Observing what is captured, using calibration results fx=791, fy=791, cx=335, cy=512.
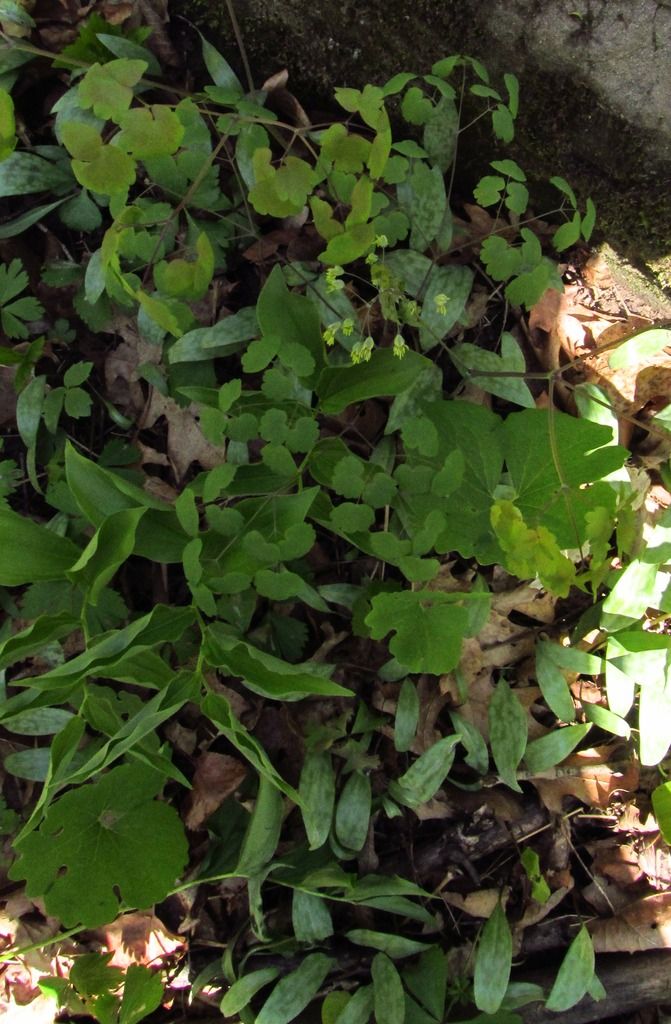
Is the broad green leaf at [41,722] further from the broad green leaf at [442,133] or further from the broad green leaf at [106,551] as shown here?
the broad green leaf at [442,133]

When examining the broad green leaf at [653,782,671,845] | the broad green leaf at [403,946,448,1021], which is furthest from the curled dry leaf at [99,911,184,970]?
the broad green leaf at [653,782,671,845]

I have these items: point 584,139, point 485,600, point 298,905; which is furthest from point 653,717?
point 584,139

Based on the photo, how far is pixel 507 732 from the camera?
1.98 metres

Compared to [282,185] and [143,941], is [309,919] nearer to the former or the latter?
[143,941]

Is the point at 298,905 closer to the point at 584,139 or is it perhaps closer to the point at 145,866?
the point at 145,866

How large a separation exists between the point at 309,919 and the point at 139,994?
481 millimetres

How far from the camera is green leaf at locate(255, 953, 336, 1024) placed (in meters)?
1.92

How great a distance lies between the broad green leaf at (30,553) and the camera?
1734 mm

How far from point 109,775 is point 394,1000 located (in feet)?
2.92

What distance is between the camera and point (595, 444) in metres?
1.79

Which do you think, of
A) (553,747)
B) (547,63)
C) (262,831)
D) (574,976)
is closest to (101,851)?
(262,831)

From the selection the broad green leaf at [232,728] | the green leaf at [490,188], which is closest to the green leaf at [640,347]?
the green leaf at [490,188]

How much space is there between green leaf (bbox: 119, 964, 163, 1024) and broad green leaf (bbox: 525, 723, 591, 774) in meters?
1.11

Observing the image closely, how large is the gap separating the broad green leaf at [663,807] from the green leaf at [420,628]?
0.78 m
